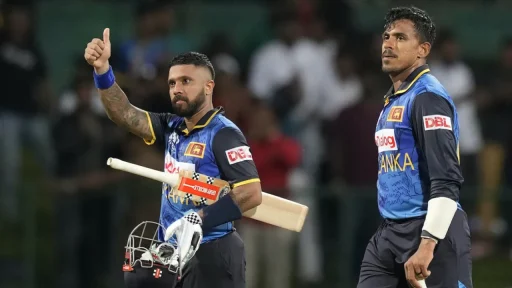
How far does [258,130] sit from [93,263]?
7.47ft

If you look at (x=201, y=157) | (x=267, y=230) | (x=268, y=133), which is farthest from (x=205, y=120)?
(x=267, y=230)

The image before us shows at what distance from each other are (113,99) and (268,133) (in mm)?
4610

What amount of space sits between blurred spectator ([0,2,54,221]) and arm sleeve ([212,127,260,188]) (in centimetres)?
572

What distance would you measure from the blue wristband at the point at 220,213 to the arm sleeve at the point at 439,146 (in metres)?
1.18

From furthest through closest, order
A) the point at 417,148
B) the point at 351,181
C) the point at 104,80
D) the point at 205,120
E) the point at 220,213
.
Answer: the point at 351,181, the point at 104,80, the point at 205,120, the point at 220,213, the point at 417,148

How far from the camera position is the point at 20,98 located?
1211cm

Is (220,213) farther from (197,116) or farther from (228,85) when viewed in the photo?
(228,85)

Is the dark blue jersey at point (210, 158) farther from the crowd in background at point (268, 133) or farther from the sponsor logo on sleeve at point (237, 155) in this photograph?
the crowd in background at point (268, 133)

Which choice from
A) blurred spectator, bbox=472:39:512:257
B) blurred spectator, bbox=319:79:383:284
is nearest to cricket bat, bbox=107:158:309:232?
blurred spectator, bbox=319:79:383:284

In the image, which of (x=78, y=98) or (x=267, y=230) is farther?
(x=78, y=98)

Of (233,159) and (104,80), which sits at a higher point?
(104,80)

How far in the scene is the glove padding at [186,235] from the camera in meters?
6.07

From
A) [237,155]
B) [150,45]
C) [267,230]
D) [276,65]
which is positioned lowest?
[267,230]

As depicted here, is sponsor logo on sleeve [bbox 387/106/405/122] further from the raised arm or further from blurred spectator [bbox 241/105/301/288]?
blurred spectator [bbox 241/105/301/288]
